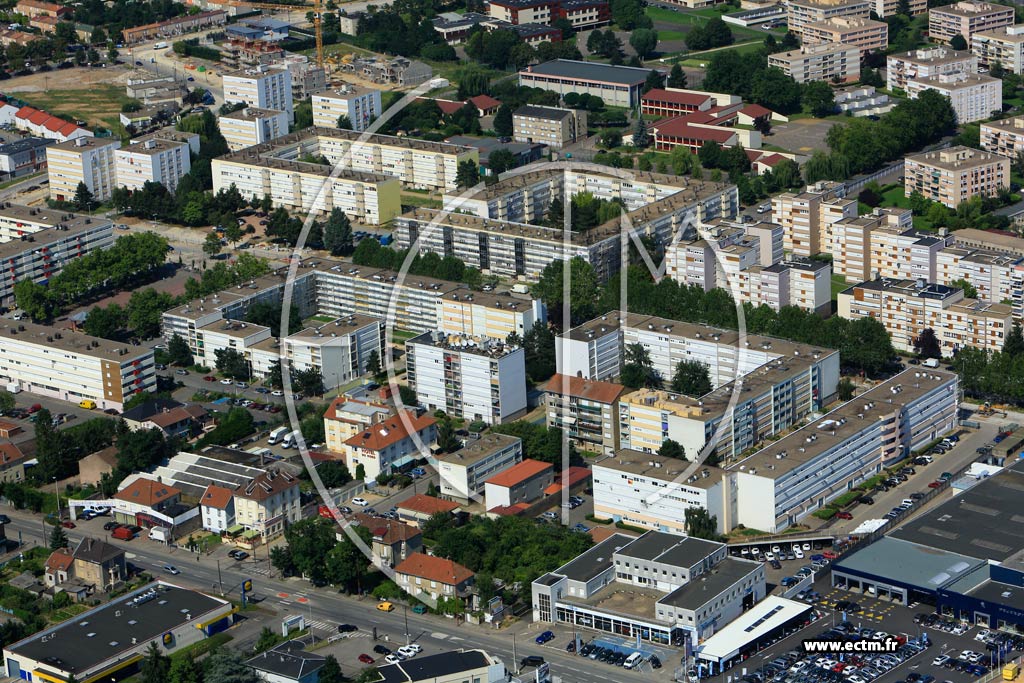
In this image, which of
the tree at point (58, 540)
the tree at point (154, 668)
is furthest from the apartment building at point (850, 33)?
the tree at point (154, 668)

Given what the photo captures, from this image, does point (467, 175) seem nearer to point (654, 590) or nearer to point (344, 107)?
point (344, 107)

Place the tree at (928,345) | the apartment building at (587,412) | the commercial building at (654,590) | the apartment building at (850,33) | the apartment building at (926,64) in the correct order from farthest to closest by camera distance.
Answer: the apartment building at (850,33)
the apartment building at (926,64)
the tree at (928,345)
the apartment building at (587,412)
the commercial building at (654,590)

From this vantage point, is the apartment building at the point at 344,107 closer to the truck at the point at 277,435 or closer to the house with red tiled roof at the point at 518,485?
the truck at the point at 277,435

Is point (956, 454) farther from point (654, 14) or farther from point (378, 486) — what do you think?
point (654, 14)

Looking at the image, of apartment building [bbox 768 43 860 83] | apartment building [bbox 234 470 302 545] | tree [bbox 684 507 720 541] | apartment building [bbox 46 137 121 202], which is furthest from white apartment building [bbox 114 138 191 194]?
tree [bbox 684 507 720 541]

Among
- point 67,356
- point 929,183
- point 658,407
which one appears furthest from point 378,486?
point 929,183

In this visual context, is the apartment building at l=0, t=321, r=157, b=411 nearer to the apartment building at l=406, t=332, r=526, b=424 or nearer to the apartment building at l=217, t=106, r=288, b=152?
the apartment building at l=406, t=332, r=526, b=424
